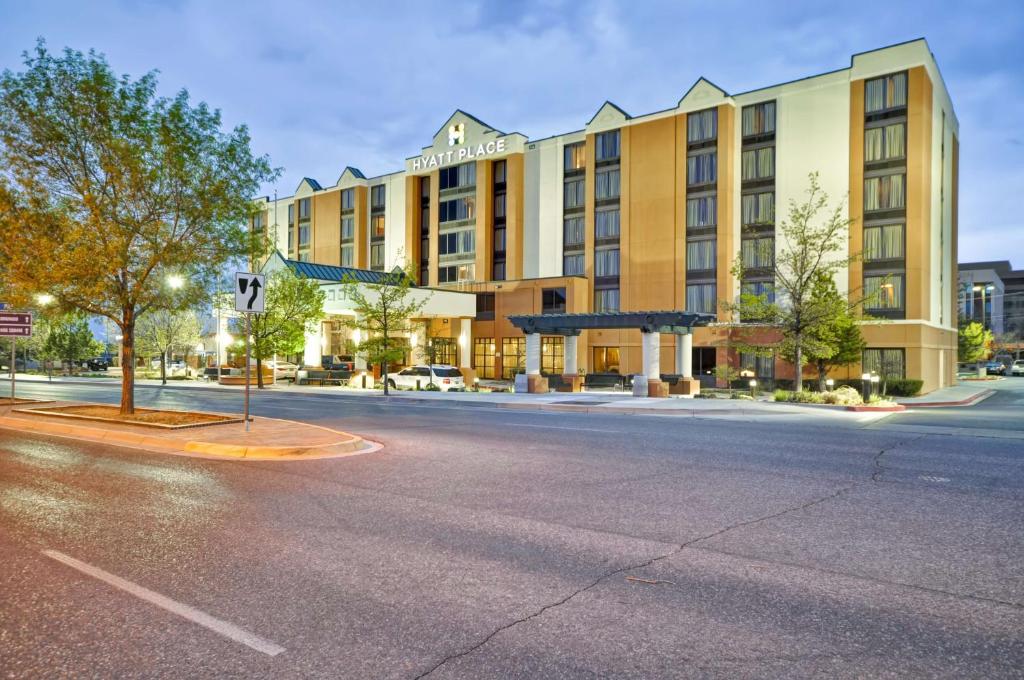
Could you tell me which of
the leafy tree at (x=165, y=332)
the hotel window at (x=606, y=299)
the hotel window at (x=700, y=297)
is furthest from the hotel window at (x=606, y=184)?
the leafy tree at (x=165, y=332)

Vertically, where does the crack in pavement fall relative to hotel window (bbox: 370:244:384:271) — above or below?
below

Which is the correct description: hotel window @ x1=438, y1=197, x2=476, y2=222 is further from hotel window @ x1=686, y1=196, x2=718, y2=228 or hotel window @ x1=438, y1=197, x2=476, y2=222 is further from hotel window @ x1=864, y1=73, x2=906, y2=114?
hotel window @ x1=864, y1=73, x2=906, y2=114

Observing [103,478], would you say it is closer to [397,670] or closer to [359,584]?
[359,584]

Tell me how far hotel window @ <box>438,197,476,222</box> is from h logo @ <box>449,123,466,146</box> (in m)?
5.17

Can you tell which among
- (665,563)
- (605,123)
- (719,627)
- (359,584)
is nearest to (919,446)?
(665,563)

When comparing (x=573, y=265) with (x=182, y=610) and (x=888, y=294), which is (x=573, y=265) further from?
(x=182, y=610)

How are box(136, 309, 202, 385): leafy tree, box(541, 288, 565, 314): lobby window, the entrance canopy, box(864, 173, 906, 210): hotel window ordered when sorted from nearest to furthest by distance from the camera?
the entrance canopy < box(864, 173, 906, 210): hotel window < box(136, 309, 202, 385): leafy tree < box(541, 288, 565, 314): lobby window

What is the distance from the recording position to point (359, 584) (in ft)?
15.3

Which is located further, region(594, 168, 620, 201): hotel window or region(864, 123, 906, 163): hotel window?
region(594, 168, 620, 201): hotel window

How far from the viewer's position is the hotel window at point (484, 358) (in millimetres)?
50406

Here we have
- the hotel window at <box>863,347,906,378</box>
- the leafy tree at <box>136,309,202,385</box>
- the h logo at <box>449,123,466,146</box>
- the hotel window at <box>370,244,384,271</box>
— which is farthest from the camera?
the hotel window at <box>370,244,384,271</box>

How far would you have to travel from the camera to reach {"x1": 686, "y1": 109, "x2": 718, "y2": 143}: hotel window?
40844mm

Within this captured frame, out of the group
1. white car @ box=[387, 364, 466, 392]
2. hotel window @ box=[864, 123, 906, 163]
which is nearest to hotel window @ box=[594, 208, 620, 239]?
hotel window @ box=[864, 123, 906, 163]

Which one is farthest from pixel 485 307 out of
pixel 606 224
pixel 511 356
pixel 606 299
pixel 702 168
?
pixel 702 168
